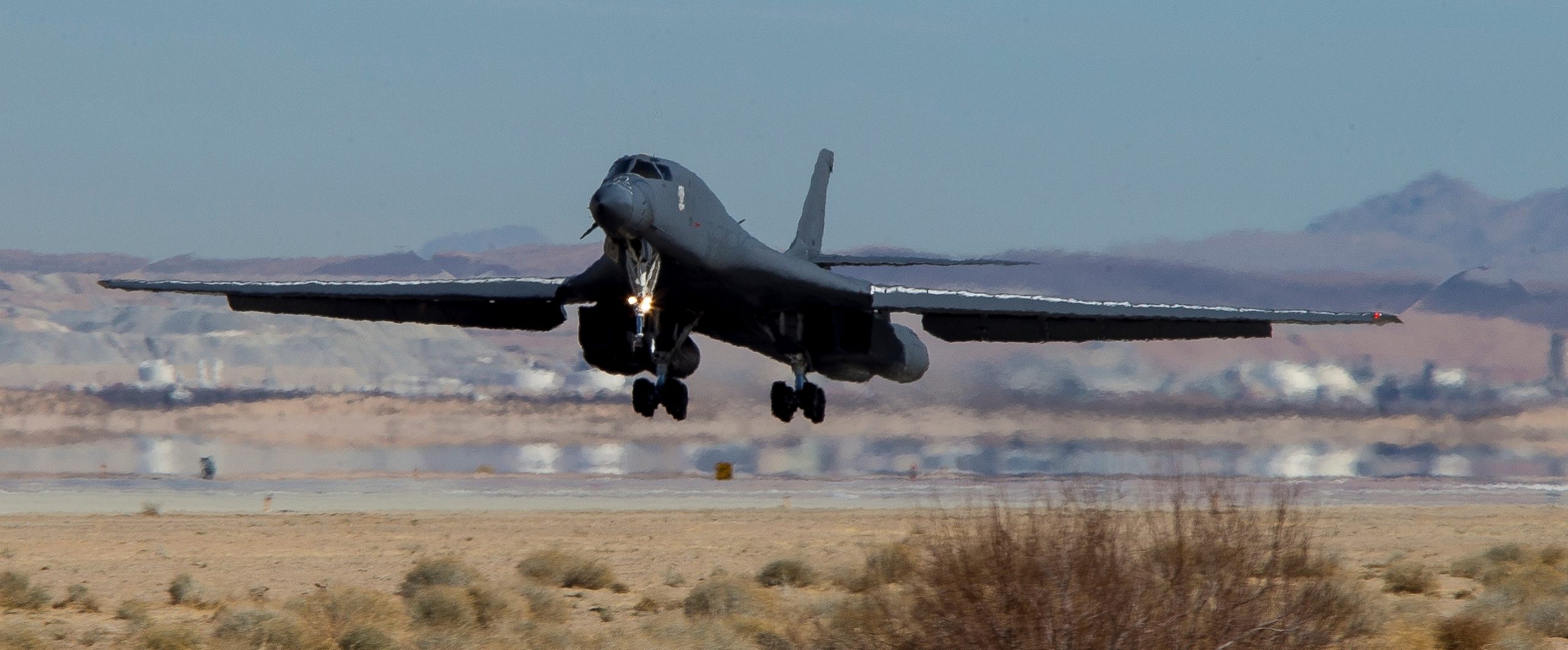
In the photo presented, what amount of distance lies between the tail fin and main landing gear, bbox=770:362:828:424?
7.05 metres

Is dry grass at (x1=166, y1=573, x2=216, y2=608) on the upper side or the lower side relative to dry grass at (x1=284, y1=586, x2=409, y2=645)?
lower

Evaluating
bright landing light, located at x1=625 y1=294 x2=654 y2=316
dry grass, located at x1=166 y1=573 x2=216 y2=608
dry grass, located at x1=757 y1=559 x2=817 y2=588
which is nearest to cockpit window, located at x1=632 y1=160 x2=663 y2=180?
bright landing light, located at x1=625 y1=294 x2=654 y2=316

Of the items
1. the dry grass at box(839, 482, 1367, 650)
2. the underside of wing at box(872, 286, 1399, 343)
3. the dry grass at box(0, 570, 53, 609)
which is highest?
the underside of wing at box(872, 286, 1399, 343)

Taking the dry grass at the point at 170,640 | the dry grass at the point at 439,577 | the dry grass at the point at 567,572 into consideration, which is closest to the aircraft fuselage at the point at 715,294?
the dry grass at the point at 439,577

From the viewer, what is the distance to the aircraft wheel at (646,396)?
31578 mm

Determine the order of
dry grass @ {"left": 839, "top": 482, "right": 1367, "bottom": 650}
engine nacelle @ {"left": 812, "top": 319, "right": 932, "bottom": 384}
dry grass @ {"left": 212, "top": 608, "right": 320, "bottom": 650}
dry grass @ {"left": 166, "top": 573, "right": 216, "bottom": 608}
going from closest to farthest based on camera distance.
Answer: dry grass @ {"left": 839, "top": 482, "right": 1367, "bottom": 650} < dry grass @ {"left": 212, "top": 608, "right": 320, "bottom": 650} < engine nacelle @ {"left": 812, "top": 319, "right": 932, "bottom": 384} < dry grass @ {"left": 166, "top": 573, "right": 216, "bottom": 608}

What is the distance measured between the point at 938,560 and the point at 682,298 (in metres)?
11.2

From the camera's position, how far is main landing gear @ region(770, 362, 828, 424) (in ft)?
109

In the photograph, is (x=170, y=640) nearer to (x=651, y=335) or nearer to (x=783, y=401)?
(x=651, y=335)

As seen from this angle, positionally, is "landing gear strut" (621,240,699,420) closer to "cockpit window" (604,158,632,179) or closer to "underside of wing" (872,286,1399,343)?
"cockpit window" (604,158,632,179)

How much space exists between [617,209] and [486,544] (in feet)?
92.4

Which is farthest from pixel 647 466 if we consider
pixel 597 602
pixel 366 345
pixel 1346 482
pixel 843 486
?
pixel 366 345

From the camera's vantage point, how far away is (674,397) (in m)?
31.7

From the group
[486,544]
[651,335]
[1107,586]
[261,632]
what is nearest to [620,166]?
[651,335]
